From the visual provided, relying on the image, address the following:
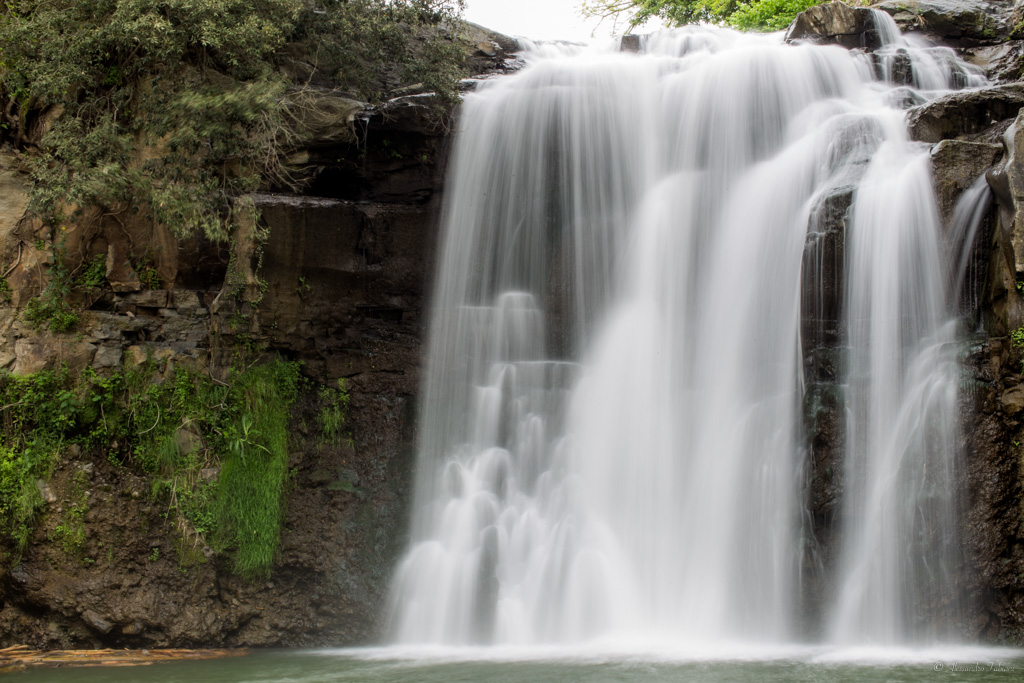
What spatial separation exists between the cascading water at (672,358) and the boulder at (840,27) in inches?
52.4

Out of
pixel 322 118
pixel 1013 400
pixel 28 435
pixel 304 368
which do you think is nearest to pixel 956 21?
pixel 1013 400

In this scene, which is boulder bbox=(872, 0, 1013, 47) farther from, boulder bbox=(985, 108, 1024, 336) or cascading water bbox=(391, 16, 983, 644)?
boulder bbox=(985, 108, 1024, 336)

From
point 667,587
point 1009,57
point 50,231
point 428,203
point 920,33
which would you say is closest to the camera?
point 667,587

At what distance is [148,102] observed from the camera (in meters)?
9.69

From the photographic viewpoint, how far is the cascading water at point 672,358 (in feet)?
26.2

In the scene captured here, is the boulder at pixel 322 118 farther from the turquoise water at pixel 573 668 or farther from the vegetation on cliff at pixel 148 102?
the turquoise water at pixel 573 668

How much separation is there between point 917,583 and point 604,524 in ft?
9.67

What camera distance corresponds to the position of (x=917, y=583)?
7.55 m

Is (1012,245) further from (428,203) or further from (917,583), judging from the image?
(428,203)

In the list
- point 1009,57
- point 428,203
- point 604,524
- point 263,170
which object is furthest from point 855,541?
point 1009,57

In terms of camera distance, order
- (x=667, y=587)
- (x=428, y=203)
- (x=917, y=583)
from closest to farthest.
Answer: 1. (x=917, y=583)
2. (x=667, y=587)
3. (x=428, y=203)

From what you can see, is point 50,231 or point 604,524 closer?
point 604,524

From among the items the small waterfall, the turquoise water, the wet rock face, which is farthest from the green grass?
the small waterfall

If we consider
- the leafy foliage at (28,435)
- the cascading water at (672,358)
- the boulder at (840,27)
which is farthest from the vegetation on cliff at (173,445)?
the boulder at (840,27)
